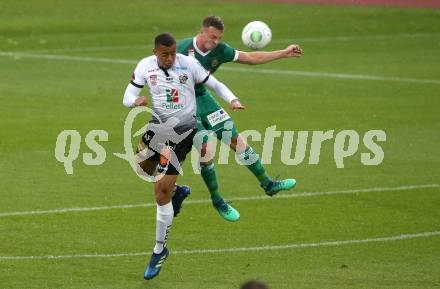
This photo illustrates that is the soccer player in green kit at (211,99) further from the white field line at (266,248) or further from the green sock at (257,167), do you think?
the white field line at (266,248)

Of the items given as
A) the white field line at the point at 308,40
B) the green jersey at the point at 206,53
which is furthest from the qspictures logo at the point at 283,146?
the white field line at the point at 308,40

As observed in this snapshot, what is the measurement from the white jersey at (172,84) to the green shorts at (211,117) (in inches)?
59.6

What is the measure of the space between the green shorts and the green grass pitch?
136 centimetres

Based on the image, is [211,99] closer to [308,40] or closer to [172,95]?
[172,95]

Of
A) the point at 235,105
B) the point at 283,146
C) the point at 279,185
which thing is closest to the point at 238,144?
the point at 279,185

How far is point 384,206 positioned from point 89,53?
17.7 m

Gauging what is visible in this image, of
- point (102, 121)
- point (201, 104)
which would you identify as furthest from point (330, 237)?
point (102, 121)

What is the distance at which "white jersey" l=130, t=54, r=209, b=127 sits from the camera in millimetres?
13891

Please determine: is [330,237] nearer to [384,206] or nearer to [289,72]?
→ [384,206]

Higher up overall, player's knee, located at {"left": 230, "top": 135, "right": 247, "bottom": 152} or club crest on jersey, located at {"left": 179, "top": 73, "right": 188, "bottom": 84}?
club crest on jersey, located at {"left": 179, "top": 73, "right": 188, "bottom": 84}

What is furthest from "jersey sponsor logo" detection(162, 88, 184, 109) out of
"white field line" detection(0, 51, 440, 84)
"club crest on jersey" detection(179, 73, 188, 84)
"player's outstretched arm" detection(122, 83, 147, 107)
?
"white field line" detection(0, 51, 440, 84)

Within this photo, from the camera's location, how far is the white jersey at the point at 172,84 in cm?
1389

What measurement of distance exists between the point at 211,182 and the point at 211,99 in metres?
1.07

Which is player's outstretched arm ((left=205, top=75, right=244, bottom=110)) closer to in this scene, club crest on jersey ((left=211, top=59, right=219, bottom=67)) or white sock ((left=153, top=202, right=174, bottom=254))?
club crest on jersey ((left=211, top=59, right=219, bottom=67))
